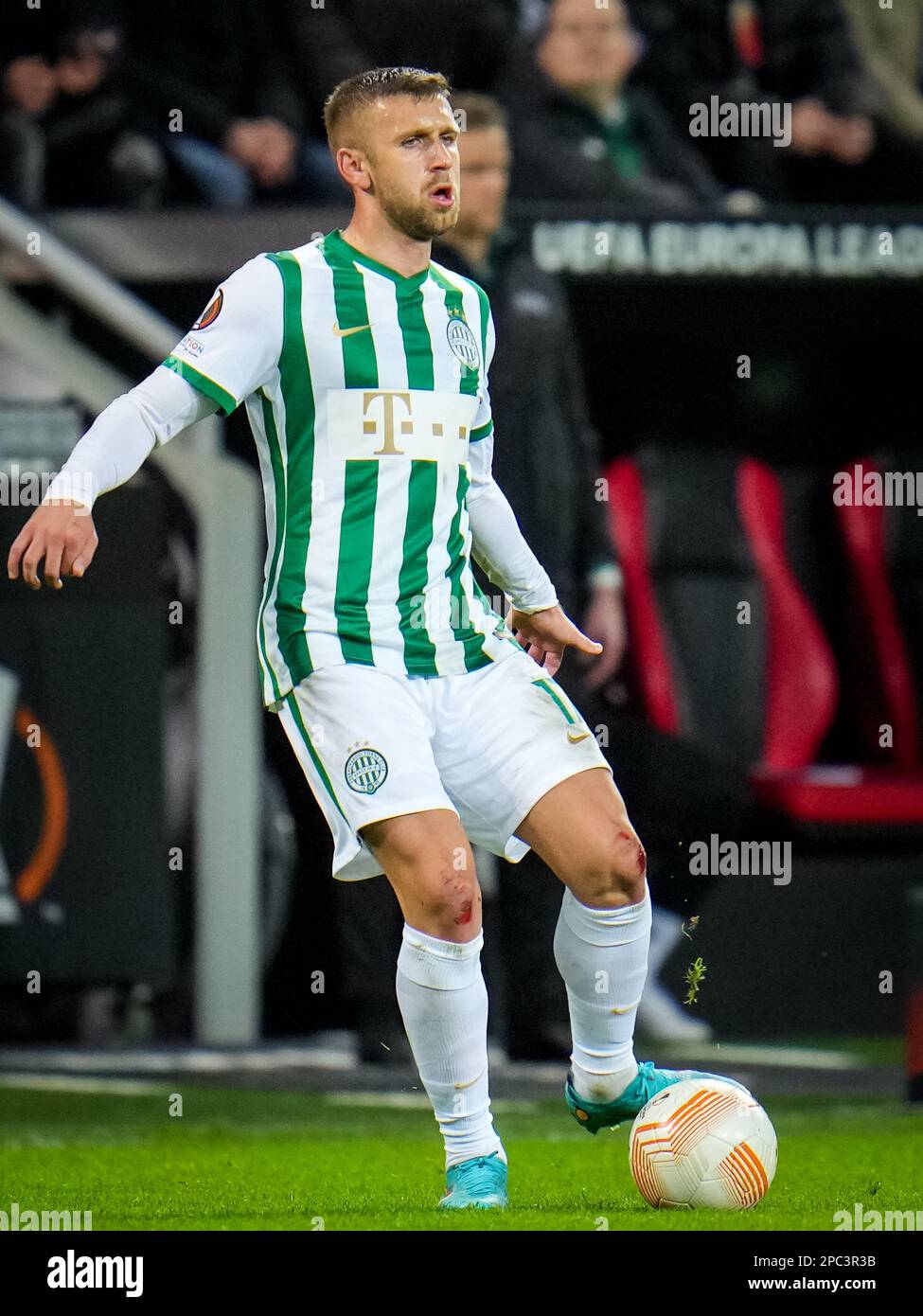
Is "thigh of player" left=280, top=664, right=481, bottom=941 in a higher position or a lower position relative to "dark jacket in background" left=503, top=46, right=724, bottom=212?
lower

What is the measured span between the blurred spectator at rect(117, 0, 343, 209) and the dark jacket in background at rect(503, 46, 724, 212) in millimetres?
643

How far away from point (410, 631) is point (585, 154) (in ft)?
13.5

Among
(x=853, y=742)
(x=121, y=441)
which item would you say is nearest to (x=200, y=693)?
(x=853, y=742)

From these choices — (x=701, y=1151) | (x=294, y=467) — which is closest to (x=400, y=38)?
(x=294, y=467)

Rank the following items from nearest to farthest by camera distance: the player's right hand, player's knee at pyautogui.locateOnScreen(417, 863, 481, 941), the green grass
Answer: the player's right hand → player's knee at pyautogui.locateOnScreen(417, 863, 481, 941) → the green grass

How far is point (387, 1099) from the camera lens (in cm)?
629

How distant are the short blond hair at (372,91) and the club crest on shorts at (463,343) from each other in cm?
36

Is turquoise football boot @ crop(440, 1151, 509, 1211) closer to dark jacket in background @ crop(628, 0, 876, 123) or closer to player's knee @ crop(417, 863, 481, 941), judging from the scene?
player's knee @ crop(417, 863, 481, 941)

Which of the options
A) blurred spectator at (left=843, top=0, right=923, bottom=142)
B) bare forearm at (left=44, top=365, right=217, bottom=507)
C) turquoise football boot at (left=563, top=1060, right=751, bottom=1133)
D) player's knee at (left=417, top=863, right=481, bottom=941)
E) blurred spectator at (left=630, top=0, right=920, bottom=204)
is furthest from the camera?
blurred spectator at (left=843, top=0, right=923, bottom=142)

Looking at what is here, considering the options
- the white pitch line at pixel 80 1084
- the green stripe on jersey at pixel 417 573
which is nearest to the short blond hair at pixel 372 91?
the green stripe on jersey at pixel 417 573

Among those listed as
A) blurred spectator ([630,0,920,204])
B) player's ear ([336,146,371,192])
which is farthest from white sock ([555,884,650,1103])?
blurred spectator ([630,0,920,204])

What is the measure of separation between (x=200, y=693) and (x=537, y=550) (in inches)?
56.3

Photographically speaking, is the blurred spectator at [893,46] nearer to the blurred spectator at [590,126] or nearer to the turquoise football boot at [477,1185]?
the blurred spectator at [590,126]

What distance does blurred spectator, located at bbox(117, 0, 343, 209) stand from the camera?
7.86 m
